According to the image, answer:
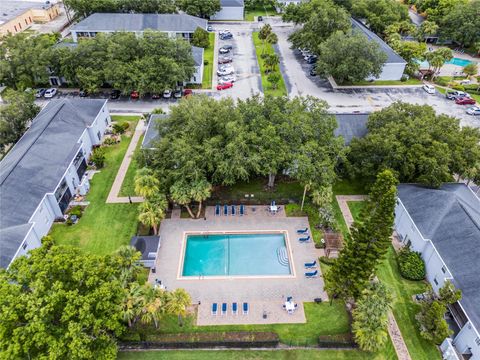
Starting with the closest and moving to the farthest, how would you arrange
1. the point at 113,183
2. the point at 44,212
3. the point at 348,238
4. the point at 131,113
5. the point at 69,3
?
the point at 348,238, the point at 44,212, the point at 113,183, the point at 131,113, the point at 69,3

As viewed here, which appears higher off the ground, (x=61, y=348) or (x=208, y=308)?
(x=61, y=348)

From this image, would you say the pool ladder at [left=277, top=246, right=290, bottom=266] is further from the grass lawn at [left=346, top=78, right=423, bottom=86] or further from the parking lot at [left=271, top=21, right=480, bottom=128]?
the grass lawn at [left=346, top=78, right=423, bottom=86]

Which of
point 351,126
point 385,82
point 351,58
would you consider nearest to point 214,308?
point 351,126

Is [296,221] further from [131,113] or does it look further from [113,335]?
[131,113]

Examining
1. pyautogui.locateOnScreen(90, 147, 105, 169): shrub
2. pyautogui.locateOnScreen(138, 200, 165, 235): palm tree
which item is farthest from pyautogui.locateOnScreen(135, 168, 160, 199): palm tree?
pyautogui.locateOnScreen(90, 147, 105, 169): shrub

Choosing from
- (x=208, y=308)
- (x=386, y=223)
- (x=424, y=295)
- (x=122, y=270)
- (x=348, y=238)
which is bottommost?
(x=208, y=308)

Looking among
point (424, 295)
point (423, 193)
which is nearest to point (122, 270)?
point (424, 295)

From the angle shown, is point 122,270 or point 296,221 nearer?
point 122,270
